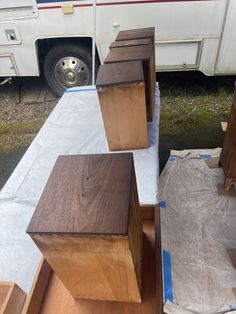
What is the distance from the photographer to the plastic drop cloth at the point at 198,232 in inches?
42.4

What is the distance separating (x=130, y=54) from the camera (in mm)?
1325

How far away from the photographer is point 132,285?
0.59 metres

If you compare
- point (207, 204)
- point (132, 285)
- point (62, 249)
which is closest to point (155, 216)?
point (132, 285)

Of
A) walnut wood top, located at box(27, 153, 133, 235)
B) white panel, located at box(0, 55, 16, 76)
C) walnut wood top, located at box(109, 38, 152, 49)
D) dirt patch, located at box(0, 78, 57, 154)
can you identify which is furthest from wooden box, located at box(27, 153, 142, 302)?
white panel, located at box(0, 55, 16, 76)

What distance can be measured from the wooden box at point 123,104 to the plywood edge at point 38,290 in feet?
2.24

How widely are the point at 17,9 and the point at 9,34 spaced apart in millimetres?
261

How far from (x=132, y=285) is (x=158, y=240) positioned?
188mm

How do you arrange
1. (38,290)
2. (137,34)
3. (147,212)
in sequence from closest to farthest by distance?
1. (38,290)
2. (147,212)
3. (137,34)

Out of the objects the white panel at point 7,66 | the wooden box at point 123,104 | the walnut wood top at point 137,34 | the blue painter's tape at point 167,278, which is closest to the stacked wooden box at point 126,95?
the wooden box at point 123,104

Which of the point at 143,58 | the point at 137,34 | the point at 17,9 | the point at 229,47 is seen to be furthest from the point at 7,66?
the point at 229,47

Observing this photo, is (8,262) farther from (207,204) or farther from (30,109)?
(30,109)

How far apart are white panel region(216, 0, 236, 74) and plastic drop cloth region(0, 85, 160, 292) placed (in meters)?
1.14

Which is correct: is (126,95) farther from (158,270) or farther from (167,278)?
(167,278)

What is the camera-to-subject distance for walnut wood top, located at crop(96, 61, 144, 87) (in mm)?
1060
